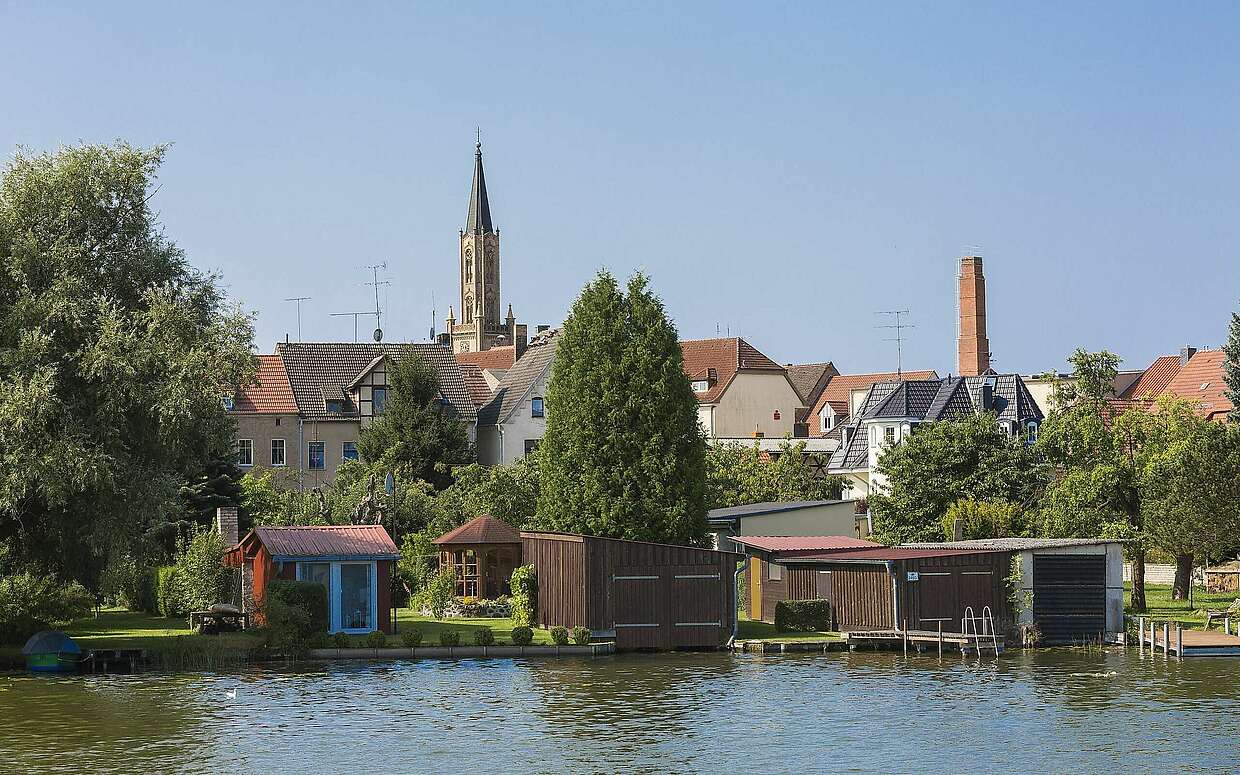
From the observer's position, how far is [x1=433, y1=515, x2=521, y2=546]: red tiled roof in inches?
2005

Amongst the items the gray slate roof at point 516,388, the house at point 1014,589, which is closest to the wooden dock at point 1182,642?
the house at point 1014,589

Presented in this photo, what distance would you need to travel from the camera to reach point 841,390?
405 ft

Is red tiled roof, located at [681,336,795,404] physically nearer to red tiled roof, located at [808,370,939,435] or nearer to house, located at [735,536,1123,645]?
red tiled roof, located at [808,370,939,435]

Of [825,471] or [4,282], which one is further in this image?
[825,471]

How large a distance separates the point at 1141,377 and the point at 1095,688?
268ft

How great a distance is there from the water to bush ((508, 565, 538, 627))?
614cm

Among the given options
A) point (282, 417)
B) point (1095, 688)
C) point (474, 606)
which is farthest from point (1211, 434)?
point (282, 417)

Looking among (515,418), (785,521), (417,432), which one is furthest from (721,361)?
(785,521)

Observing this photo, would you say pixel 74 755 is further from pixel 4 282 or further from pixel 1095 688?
pixel 1095 688

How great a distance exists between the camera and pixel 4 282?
127 ft

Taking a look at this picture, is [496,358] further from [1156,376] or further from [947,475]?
[947,475]

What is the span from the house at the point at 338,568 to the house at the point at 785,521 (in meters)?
13.1

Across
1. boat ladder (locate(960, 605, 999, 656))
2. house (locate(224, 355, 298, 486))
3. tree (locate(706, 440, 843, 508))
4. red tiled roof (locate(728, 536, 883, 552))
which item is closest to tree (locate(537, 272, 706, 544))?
red tiled roof (locate(728, 536, 883, 552))

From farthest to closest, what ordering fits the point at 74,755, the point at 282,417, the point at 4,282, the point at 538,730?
the point at 282,417, the point at 4,282, the point at 538,730, the point at 74,755
